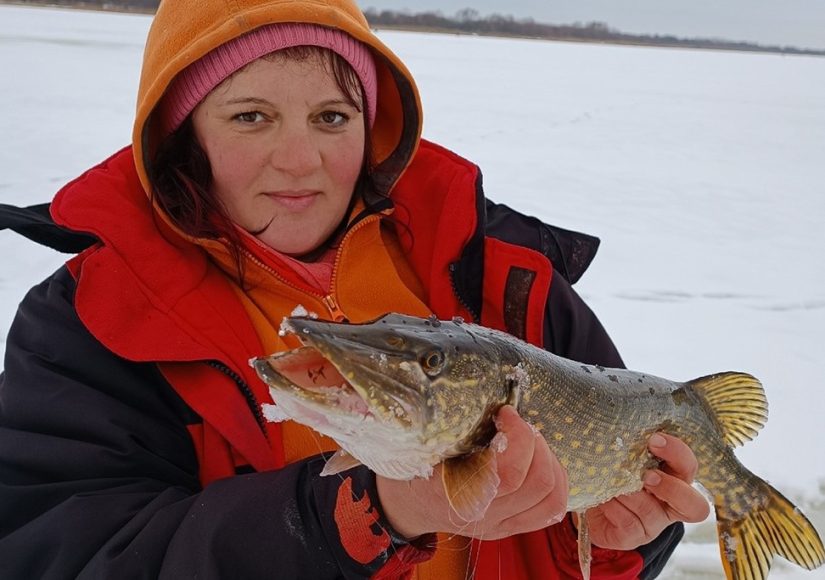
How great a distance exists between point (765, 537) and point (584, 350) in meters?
0.74

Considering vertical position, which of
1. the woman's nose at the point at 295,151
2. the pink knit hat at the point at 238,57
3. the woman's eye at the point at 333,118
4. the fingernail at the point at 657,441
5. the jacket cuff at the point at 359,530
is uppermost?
the pink knit hat at the point at 238,57

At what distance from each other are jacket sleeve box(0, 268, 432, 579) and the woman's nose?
0.55m

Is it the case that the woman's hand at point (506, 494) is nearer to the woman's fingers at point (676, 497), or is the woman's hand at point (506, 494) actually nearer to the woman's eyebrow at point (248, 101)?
the woman's fingers at point (676, 497)

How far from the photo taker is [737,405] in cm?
191

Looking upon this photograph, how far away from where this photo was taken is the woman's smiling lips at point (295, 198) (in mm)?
1654

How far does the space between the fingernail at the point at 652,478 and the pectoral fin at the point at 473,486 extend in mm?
669

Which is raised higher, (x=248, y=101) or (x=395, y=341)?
(x=248, y=101)

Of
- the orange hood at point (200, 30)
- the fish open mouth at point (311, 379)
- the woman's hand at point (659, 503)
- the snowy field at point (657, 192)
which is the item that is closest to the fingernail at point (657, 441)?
the woman's hand at point (659, 503)

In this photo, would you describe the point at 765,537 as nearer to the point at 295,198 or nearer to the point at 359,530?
the point at 359,530

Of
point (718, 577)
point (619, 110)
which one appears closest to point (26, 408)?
point (718, 577)

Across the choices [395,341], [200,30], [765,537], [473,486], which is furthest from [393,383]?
[765,537]

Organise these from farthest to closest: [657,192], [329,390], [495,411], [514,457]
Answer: [657,192], [495,411], [514,457], [329,390]

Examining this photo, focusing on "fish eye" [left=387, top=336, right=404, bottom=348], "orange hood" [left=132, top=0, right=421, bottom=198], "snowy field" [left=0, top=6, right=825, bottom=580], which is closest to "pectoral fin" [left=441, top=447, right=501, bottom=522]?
"fish eye" [left=387, top=336, right=404, bottom=348]

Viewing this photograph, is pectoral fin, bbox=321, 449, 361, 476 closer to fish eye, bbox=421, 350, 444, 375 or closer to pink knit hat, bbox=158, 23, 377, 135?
fish eye, bbox=421, 350, 444, 375
